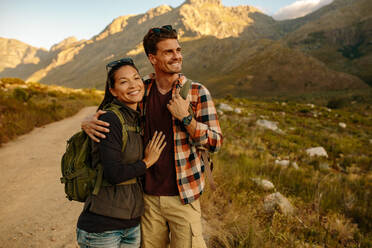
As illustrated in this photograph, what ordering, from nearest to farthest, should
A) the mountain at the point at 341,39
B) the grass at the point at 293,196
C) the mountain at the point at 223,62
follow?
the grass at the point at 293,196 < the mountain at the point at 223,62 < the mountain at the point at 341,39

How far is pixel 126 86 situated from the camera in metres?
1.60

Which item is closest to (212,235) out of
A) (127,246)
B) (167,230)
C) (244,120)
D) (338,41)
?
(167,230)

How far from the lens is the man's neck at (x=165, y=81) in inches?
72.5

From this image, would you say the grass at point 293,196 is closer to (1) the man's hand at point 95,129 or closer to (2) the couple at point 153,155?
(2) the couple at point 153,155

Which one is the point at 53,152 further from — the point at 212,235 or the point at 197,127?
the point at 197,127

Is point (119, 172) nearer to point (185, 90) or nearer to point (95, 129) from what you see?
point (95, 129)

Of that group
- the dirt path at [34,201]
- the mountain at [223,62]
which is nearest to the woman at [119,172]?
the dirt path at [34,201]

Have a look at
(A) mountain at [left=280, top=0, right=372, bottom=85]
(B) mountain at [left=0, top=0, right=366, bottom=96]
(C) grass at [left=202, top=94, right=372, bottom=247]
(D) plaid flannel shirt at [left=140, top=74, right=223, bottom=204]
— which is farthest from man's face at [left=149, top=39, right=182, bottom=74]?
(A) mountain at [left=280, top=0, right=372, bottom=85]

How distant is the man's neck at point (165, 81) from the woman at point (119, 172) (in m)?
0.26

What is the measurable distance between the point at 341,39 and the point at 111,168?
13870cm

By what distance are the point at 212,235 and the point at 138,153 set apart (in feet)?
6.71

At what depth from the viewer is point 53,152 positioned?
249 inches

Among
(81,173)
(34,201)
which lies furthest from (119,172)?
(34,201)

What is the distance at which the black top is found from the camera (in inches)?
53.3
